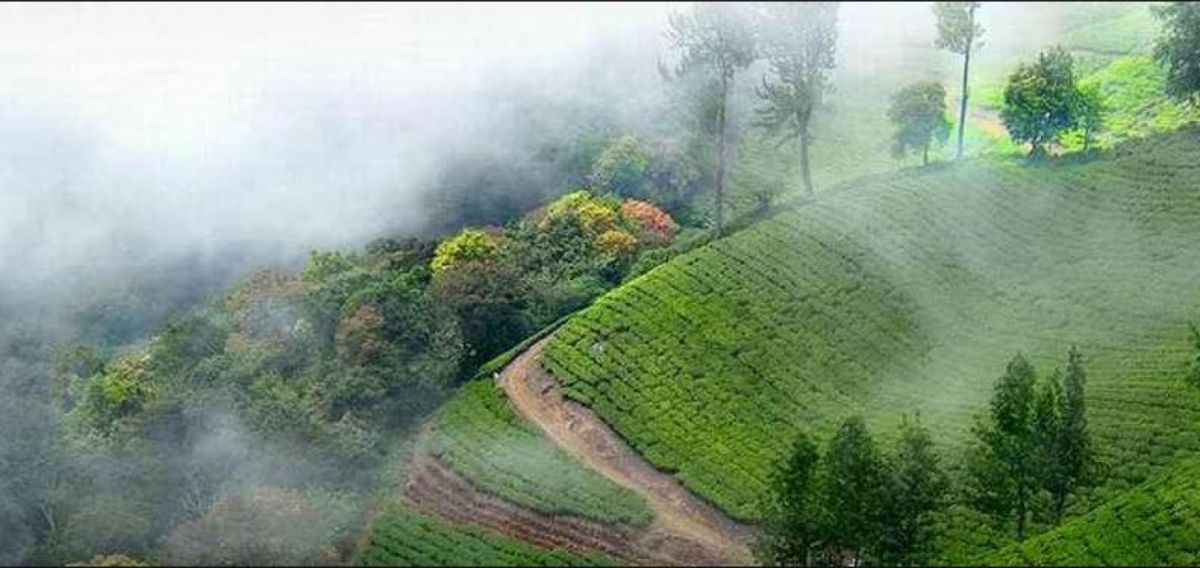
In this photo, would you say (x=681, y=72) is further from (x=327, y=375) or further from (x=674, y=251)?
(x=327, y=375)

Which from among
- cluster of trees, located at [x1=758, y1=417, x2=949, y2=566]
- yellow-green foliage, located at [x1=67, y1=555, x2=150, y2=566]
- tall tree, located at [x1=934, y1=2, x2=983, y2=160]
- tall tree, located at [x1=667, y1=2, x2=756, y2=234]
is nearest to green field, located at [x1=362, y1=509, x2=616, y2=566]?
yellow-green foliage, located at [x1=67, y1=555, x2=150, y2=566]

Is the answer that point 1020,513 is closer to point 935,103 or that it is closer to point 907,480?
point 907,480

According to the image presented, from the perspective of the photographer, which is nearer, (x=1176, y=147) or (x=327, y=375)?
(x=327, y=375)

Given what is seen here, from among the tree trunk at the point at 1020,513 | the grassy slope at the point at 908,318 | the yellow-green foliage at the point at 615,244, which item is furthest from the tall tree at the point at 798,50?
the tree trunk at the point at 1020,513

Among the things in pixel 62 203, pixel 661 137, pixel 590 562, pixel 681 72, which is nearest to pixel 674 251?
pixel 681 72

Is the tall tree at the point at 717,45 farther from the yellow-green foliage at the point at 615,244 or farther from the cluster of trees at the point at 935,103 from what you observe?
the cluster of trees at the point at 935,103
